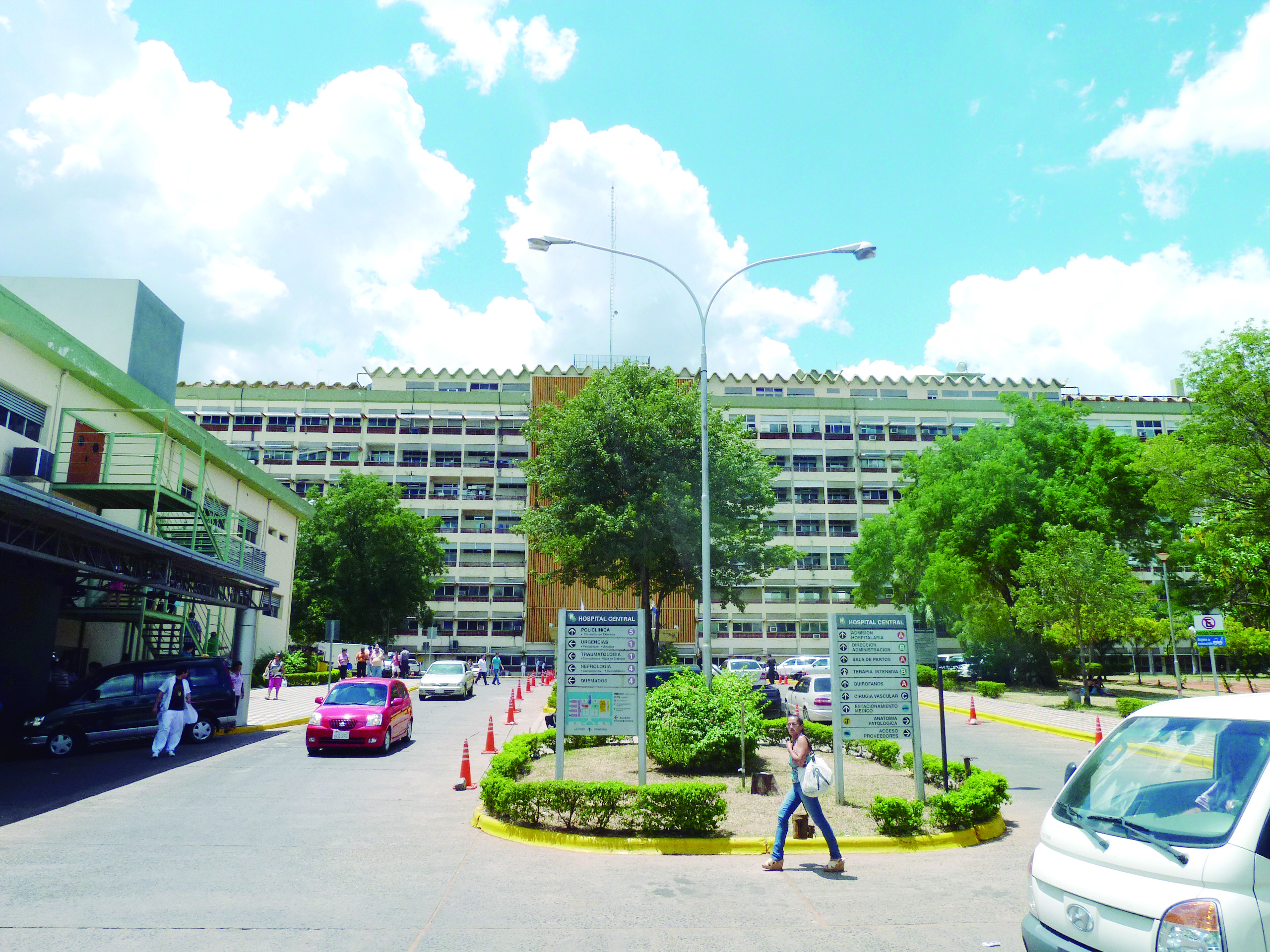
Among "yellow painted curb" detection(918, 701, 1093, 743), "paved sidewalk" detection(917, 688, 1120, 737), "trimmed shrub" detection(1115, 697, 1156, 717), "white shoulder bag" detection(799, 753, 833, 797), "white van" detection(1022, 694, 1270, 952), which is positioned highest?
"white van" detection(1022, 694, 1270, 952)

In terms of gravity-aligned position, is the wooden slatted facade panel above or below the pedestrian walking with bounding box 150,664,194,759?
above

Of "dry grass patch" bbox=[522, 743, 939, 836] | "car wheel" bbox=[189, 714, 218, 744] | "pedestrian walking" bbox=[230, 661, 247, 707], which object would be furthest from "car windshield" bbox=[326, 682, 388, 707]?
"dry grass patch" bbox=[522, 743, 939, 836]

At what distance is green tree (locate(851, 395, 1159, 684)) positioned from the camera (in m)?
35.5

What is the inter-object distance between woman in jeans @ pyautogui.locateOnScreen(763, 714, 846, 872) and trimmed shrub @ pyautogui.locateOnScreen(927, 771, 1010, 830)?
6.21ft

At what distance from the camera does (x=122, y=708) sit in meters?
16.9

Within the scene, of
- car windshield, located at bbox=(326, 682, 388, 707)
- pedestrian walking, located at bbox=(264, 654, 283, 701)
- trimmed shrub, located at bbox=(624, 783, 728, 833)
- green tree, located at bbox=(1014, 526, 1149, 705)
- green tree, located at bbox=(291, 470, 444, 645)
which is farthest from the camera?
green tree, located at bbox=(291, 470, 444, 645)

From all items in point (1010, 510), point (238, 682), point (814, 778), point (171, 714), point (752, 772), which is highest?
point (1010, 510)

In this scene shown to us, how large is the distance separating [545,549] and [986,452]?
23830mm

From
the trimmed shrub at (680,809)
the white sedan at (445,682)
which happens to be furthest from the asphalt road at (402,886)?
the white sedan at (445,682)

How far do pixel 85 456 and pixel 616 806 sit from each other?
1809cm

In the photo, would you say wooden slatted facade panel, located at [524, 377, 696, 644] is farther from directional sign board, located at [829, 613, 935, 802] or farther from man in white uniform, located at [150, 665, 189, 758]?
directional sign board, located at [829, 613, 935, 802]

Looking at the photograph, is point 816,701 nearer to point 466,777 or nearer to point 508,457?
point 466,777

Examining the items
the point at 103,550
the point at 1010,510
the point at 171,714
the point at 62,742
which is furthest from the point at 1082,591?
the point at 62,742

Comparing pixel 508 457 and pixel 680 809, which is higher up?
pixel 508 457
